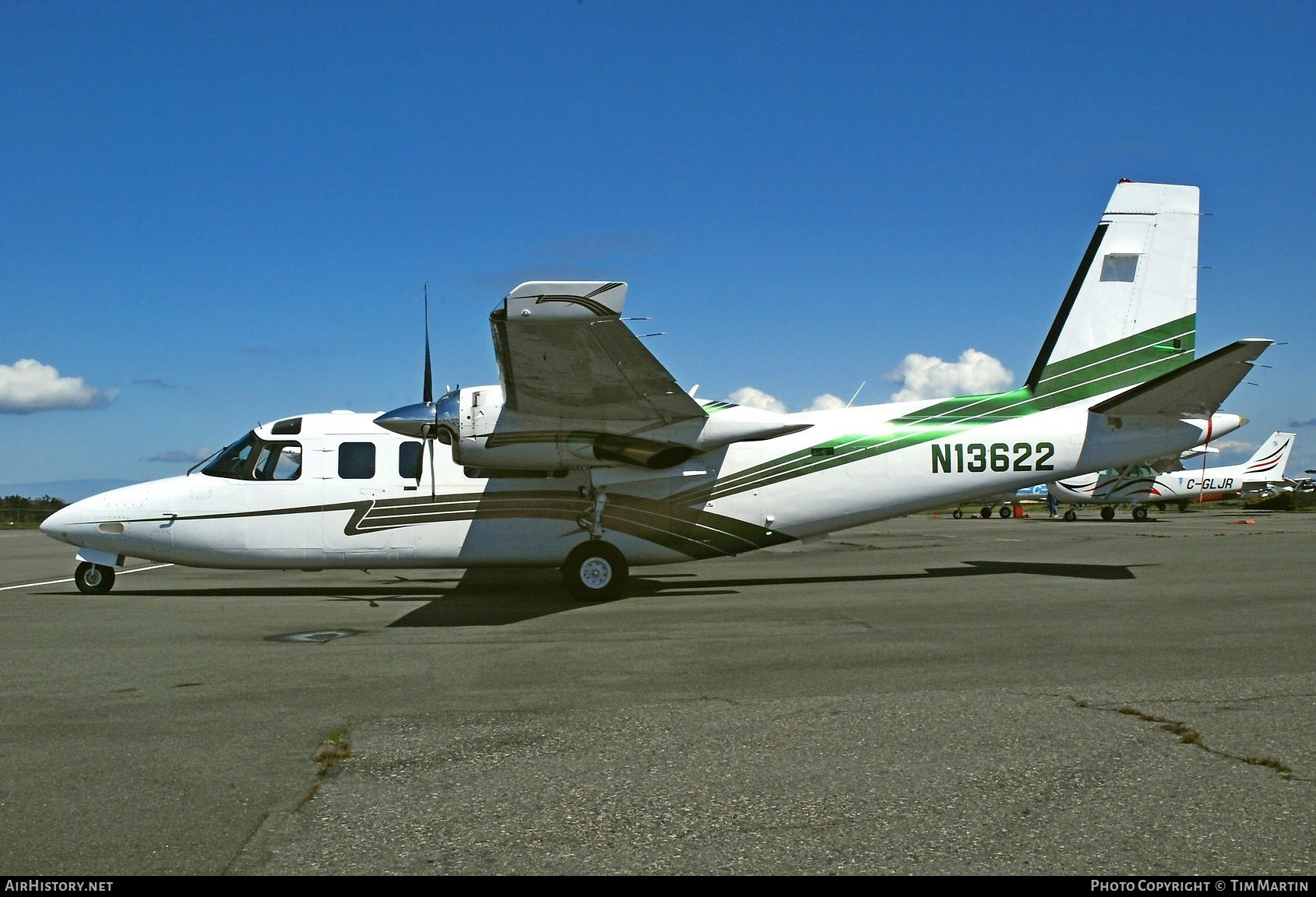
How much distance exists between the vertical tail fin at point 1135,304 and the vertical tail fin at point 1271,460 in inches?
1687

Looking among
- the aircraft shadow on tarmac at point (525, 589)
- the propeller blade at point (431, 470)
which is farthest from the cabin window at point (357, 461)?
the aircraft shadow on tarmac at point (525, 589)

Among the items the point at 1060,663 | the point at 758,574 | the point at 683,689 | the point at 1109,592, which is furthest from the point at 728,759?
the point at 758,574

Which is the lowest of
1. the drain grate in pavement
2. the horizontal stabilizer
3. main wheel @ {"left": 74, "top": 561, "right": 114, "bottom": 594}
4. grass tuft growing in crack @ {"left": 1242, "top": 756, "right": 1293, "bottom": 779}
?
grass tuft growing in crack @ {"left": 1242, "top": 756, "right": 1293, "bottom": 779}

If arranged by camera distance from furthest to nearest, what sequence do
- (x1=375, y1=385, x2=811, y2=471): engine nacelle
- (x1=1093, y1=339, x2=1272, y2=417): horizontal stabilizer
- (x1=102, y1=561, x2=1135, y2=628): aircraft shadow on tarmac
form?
1. (x1=375, y1=385, x2=811, y2=471): engine nacelle
2. (x1=1093, y1=339, x2=1272, y2=417): horizontal stabilizer
3. (x1=102, y1=561, x2=1135, y2=628): aircraft shadow on tarmac

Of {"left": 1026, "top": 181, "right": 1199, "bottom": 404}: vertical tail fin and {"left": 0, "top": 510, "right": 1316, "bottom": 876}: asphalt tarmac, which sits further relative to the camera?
{"left": 1026, "top": 181, "right": 1199, "bottom": 404}: vertical tail fin

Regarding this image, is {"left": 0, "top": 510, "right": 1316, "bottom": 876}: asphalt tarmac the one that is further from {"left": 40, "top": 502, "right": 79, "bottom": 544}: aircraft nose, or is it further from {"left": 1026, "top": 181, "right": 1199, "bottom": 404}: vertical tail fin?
{"left": 1026, "top": 181, "right": 1199, "bottom": 404}: vertical tail fin

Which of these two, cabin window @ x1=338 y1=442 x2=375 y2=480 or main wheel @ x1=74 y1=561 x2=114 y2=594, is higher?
cabin window @ x1=338 y1=442 x2=375 y2=480

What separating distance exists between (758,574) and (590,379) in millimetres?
6764

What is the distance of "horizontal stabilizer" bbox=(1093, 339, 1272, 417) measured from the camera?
506 inches

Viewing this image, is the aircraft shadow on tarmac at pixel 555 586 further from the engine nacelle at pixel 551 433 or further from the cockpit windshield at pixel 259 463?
the cockpit windshield at pixel 259 463

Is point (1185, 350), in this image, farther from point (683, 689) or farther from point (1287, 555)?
point (683, 689)

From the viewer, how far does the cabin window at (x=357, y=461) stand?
1433 centimetres

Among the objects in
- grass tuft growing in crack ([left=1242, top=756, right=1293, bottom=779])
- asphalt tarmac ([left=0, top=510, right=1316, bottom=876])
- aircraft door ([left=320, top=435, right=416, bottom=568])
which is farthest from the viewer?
aircraft door ([left=320, top=435, right=416, bottom=568])

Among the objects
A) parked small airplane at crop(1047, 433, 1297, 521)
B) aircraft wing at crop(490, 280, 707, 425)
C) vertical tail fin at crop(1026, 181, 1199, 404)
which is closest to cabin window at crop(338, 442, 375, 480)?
aircraft wing at crop(490, 280, 707, 425)
